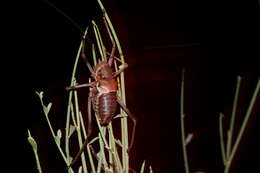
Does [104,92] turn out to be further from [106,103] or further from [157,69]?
[157,69]

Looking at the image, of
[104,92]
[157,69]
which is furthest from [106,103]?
[157,69]

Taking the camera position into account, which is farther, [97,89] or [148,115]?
[148,115]

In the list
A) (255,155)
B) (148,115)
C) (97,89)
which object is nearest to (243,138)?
(255,155)

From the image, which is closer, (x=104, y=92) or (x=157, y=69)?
(x=104, y=92)

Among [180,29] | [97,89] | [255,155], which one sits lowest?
[255,155]

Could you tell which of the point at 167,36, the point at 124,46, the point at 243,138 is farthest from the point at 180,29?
the point at 243,138

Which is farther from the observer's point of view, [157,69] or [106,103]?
[157,69]

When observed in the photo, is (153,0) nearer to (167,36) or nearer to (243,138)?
(167,36)

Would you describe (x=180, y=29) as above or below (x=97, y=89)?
above
